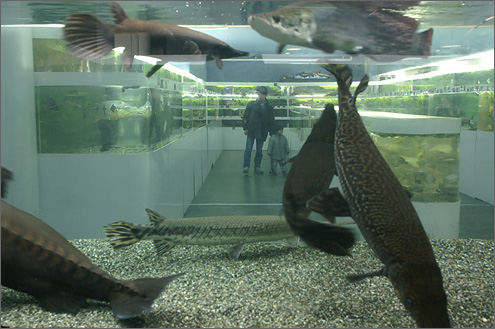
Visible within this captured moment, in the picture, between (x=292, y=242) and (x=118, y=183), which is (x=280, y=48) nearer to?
(x=292, y=242)

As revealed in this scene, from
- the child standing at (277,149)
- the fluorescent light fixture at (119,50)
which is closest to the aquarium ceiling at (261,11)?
the fluorescent light fixture at (119,50)

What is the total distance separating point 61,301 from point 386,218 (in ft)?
6.80

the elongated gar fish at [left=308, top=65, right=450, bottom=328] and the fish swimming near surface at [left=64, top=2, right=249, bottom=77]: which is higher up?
the fish swimming near surface at [left=64, top=2, right=249, bottom=77]

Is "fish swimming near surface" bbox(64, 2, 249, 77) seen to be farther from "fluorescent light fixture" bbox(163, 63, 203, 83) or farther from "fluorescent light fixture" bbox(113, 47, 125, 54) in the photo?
"fluorescent light fixture" bbox(163, 63, 203, 83)

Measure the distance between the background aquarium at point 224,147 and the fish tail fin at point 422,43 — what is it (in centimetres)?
6

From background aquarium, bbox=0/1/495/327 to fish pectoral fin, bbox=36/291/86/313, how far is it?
7cm

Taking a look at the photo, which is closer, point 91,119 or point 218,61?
point 218,61

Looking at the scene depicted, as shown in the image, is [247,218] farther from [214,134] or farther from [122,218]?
[122,218]

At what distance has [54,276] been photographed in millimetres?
2256

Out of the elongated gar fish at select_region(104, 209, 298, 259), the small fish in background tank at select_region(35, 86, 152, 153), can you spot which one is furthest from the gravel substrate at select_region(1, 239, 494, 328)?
the small fish in background tank at select_region(35, 86, 152, 153)

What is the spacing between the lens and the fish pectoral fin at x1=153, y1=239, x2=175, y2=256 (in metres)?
2.88

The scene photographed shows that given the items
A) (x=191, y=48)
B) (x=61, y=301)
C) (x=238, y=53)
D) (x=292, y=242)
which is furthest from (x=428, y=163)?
(x=61, y=301)

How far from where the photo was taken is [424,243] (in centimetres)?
175

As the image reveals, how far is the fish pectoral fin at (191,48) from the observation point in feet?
8.59
